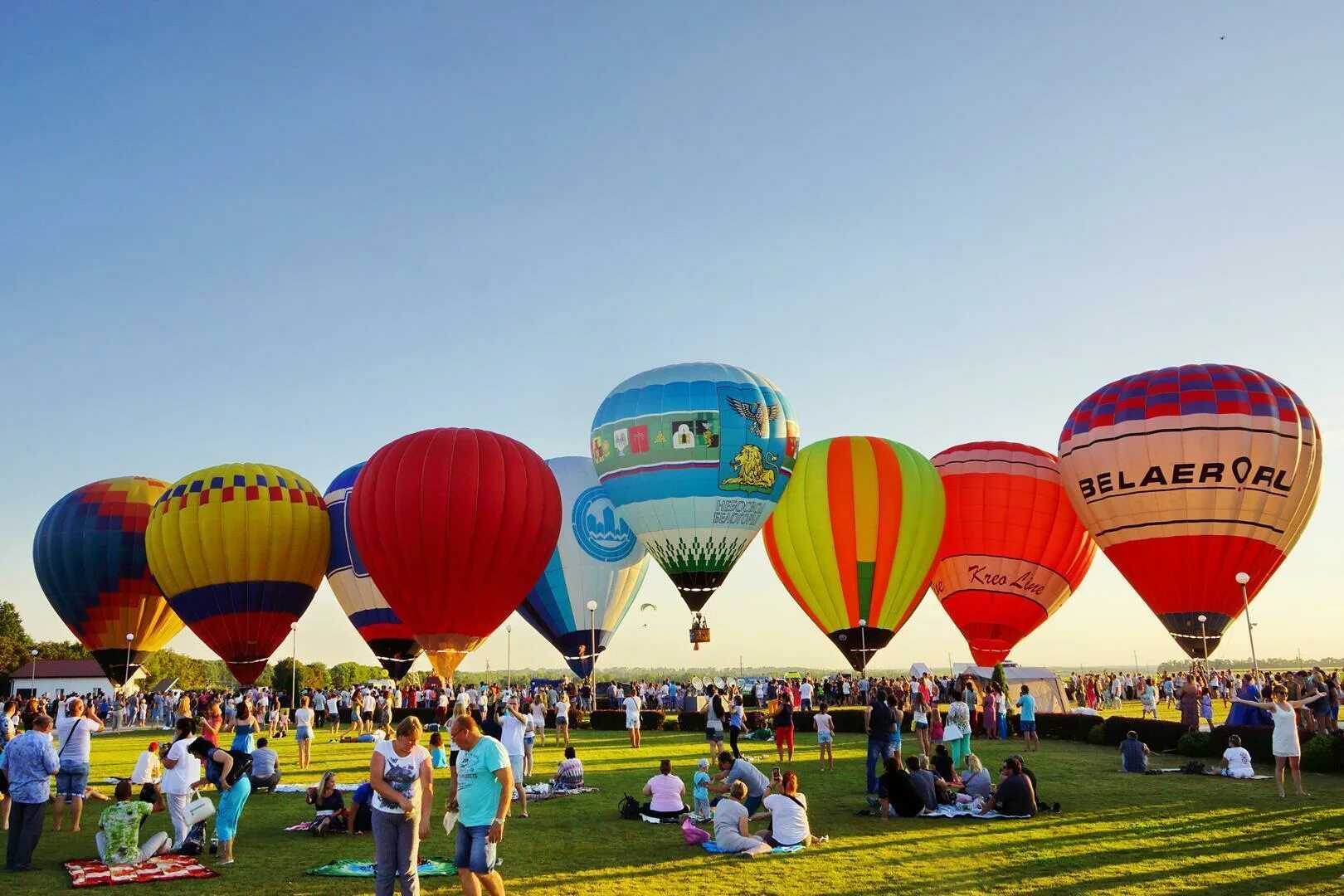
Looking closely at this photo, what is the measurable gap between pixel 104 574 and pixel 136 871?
33213 millimetres

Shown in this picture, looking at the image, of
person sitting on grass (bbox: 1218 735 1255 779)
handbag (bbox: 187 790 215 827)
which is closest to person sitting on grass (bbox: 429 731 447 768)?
handbag (bbox: 187 790 215 827)

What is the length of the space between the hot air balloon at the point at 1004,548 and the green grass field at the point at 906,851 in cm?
2144

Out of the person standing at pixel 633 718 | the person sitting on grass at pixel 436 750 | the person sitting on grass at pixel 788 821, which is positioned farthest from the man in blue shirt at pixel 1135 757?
the person sitting on grass at pixel 436 750

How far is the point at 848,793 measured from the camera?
52.1 feet

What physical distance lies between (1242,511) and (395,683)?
28832mm

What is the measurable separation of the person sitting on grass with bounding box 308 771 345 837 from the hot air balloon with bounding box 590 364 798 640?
19414 millimetres

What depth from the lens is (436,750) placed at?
49.4 feet

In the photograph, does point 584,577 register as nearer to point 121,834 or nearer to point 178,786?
point 178,786

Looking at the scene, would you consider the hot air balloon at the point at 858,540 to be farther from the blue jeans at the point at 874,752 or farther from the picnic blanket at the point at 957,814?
the picnic blanket at the point at 957,814

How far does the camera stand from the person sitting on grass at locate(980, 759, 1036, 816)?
13202mm

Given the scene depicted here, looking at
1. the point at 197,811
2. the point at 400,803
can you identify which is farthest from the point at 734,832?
the point at 197,811

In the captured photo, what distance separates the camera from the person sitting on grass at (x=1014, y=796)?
1320 cm

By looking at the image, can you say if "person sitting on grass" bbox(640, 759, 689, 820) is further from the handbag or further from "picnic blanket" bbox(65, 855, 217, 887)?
"picnic blanket" bbox(65, 855, 217, 887)

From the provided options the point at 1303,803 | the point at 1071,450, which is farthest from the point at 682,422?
the point at 1303,803
